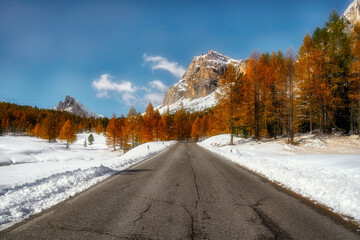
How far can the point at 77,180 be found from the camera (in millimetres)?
6719

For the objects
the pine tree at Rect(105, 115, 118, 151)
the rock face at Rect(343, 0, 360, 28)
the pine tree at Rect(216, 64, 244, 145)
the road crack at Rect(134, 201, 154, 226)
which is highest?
the rock face at Rect(343, 0, 360, 28)

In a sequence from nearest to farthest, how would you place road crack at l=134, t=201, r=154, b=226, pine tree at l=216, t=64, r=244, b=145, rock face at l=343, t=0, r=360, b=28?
road crack at l=134, t=201, r=154, b=226 → pine tree at l=216, t=64, r=244, b=145 → rock face at l=343, t=0, r=360, b=28

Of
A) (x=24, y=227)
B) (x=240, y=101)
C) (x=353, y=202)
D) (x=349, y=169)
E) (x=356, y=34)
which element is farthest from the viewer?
(x=240, y=101)

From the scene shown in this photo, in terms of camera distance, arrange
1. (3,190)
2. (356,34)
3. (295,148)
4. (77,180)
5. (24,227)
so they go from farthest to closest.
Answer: (356,34) → (295,148) → (77,180) → (3,190) → (24,227)

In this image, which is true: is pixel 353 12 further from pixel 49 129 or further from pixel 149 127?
pixel 49 129

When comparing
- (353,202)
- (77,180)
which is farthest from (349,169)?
(77,180)

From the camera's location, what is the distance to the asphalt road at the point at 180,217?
3.02 meters

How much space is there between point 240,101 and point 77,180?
21.4 m

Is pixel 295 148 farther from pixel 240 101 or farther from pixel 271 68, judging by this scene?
pixel 271 68

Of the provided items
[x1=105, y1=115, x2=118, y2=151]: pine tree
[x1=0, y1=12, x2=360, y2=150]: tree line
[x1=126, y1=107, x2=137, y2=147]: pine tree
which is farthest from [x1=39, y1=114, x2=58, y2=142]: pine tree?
[x1=0, y1=12, x2=360, y2=150]: tree line


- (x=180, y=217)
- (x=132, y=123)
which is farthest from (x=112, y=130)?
(x=180, y=217)

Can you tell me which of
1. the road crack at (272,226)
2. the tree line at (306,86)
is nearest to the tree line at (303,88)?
the tree line at (306,86)

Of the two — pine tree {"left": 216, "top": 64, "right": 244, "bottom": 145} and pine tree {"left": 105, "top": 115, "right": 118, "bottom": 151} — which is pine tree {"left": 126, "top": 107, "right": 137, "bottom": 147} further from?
pine tree {"left": 216, "top": 64, "right": 244, "bottom": 145}

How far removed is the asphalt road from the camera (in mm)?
3021
